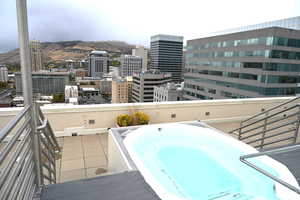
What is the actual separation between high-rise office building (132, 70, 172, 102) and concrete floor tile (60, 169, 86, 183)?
1171 inches

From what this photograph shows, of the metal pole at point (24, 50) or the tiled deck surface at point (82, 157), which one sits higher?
the metal pole at point (24, 50)

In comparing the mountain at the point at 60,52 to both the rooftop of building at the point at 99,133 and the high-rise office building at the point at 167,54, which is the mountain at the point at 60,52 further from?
the high-rise office building at the point at 167,54

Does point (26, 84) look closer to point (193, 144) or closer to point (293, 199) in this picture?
point (293, 199)

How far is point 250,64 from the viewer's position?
82.8 ft

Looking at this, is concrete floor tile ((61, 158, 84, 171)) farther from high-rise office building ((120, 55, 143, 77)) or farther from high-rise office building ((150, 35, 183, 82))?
high-rise office building ((150, 35, 183, 82))

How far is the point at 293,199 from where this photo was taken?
159 centimetres

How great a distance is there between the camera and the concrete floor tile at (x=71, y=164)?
8.09ft

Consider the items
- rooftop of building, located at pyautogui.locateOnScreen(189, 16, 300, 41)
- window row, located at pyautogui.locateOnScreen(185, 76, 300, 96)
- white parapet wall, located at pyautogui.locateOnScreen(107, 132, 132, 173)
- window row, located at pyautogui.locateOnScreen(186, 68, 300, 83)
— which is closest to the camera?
white parapet wall, located at pyautogui.locateOnScreen(107, 132, 132, 173)

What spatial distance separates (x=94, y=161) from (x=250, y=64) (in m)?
27.6

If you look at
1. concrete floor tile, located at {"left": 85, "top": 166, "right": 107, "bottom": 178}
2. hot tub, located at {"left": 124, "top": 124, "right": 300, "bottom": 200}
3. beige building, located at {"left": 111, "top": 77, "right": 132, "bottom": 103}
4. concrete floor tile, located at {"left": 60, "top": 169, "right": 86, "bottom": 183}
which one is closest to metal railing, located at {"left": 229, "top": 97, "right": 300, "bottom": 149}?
hot tub, located at {"left": 124, "top": 124, "right": 300, "bottom": 200}

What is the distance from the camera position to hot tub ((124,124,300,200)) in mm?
2029

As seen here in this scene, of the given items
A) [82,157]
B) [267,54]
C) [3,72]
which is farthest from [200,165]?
[267,54]

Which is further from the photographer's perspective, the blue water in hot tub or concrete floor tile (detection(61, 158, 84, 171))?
concrete floor tile (detection(61, 158, 84, 171))

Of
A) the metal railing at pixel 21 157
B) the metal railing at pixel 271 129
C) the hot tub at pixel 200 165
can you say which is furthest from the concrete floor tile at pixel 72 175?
the metal railing at pixel 271 129
